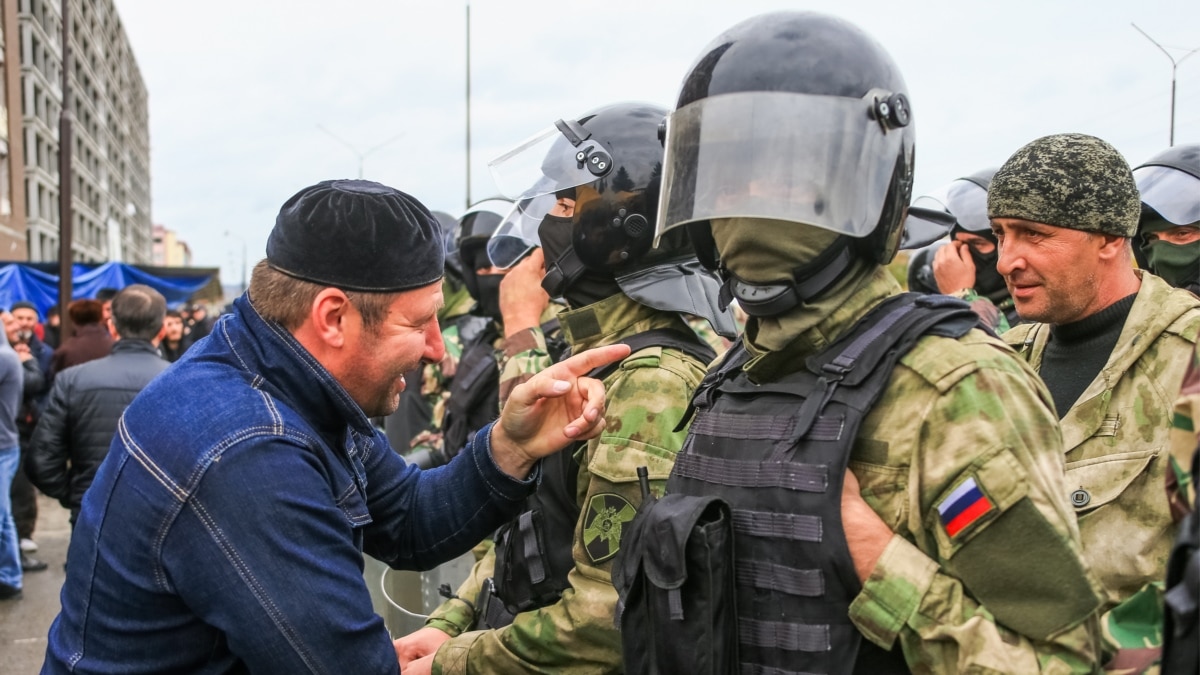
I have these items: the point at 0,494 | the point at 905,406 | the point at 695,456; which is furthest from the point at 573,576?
the point at 0,494

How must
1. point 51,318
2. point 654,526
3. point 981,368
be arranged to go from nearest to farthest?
point 981,368 < point 654,526 < point 51,318

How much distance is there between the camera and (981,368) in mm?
1613

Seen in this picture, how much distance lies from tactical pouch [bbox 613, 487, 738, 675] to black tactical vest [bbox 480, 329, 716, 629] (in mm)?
815

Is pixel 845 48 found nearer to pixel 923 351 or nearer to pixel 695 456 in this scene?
pixel 923 351

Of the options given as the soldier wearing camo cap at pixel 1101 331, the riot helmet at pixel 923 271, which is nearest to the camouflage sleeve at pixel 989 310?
the riot helmet at pixel 923 271

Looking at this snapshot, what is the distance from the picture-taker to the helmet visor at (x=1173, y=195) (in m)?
3.39

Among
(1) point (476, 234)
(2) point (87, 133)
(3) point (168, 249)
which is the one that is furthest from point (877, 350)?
(3) point (168, 249)

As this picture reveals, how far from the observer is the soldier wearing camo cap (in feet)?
8.02

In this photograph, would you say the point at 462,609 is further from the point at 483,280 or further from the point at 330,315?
the point at 483,280

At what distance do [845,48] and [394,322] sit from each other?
1.08 metres

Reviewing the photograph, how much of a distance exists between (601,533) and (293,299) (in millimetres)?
872

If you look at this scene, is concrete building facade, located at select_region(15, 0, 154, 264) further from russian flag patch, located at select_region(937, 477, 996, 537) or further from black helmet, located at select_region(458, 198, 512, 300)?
russian flag patch, located at select_region(937, 477, 996, 537)

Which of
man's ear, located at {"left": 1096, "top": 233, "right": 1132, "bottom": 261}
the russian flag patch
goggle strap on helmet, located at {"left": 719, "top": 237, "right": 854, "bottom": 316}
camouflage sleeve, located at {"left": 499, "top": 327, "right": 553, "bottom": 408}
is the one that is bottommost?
the russian flag patch

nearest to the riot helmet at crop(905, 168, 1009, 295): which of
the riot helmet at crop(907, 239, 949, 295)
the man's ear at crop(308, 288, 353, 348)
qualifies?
the riot helmet at crop(907, 239, 949, 295)
